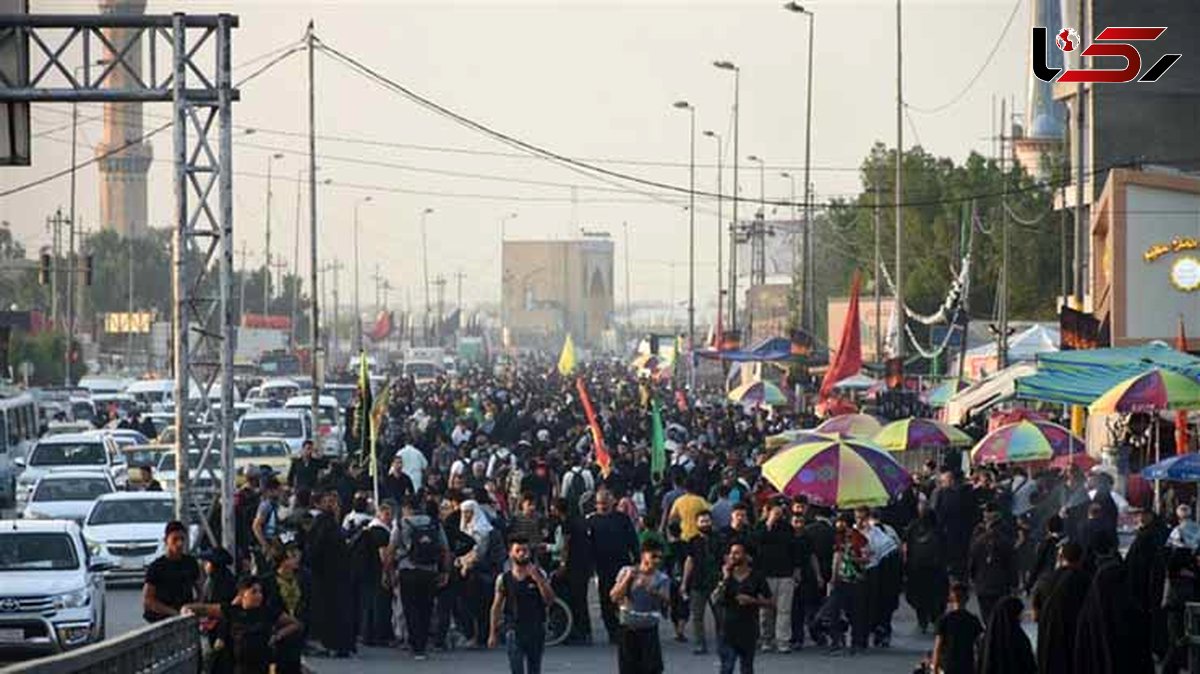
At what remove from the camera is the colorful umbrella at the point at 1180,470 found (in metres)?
26.7

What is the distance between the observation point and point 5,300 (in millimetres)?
156125

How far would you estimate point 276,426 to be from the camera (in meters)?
50.6

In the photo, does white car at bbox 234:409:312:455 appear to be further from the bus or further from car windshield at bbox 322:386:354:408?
car windshield at bbox 322:386:354:408

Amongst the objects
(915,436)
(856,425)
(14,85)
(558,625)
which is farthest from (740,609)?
(856,425)

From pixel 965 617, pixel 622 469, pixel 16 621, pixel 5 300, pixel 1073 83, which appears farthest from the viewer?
pixel 5 300

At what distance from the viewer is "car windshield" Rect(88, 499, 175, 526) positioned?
3272 centimetres

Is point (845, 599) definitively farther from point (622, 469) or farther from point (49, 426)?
point (49, 426)

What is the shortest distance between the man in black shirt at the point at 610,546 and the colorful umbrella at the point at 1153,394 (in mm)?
6112

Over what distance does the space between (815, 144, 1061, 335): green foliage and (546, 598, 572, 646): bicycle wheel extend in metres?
53.4

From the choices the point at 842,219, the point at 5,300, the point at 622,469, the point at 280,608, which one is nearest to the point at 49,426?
the point at 622,469

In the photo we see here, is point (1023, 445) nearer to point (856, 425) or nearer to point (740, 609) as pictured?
point (856, 425)

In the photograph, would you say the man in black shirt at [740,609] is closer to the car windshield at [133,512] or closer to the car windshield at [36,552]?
the car windshield at [36,552]

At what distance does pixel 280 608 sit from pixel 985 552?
27.3ft

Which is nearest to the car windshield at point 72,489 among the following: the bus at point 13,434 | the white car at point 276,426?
the bus at point 13,434
